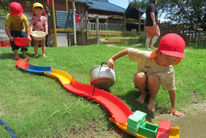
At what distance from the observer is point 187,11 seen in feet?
45.7

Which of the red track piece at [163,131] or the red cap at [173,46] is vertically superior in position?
the red cap at [173,46]

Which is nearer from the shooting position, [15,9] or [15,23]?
[15,9]

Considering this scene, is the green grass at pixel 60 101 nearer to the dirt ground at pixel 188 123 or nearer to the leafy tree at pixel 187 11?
the dirt ground at pixel 188 123

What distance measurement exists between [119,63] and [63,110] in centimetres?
275

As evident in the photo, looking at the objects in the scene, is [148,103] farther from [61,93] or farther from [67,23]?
[67,23]

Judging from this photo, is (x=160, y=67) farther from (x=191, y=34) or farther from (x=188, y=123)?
(x=191, y=34)

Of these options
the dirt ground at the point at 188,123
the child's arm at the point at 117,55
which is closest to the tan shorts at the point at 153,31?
the dirt ground at the point at 188,123

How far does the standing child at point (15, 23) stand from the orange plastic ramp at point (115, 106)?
335 centimetres

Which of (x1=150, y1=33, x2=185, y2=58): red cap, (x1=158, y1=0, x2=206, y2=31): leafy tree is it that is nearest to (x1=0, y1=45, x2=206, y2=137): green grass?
(x1=150, y1=33, x2=185, y2=58): red cap

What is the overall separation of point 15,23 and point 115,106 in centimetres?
403

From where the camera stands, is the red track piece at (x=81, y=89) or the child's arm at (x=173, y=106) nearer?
the child's arm at (x=173, y=106)

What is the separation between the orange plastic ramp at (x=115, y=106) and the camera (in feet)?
6.19

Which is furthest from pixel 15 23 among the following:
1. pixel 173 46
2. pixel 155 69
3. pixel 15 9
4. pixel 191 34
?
pixel 191 34

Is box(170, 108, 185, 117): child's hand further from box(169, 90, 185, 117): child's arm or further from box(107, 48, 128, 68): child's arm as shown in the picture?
box(107, 48, 128, 68): child's arm
